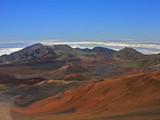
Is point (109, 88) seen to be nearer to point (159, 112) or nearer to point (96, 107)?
point (96, 107)

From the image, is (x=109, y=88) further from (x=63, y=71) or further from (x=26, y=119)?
(x=63, y=71)

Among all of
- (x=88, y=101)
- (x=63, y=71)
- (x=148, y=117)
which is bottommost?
(x=63, y=71)

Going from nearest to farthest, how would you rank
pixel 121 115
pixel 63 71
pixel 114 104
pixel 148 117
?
pixel 148 117 < pixel 121 115 < pixel 114 104 < pixel 63 71

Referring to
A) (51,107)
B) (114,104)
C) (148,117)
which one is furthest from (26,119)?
(148,117)

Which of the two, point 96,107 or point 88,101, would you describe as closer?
point 96,107

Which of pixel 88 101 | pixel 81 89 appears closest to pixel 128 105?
pixel 88 101

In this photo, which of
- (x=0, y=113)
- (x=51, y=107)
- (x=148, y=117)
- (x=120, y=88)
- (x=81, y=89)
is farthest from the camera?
(x=81, y=89)

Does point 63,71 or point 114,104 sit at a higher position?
point 114,104
